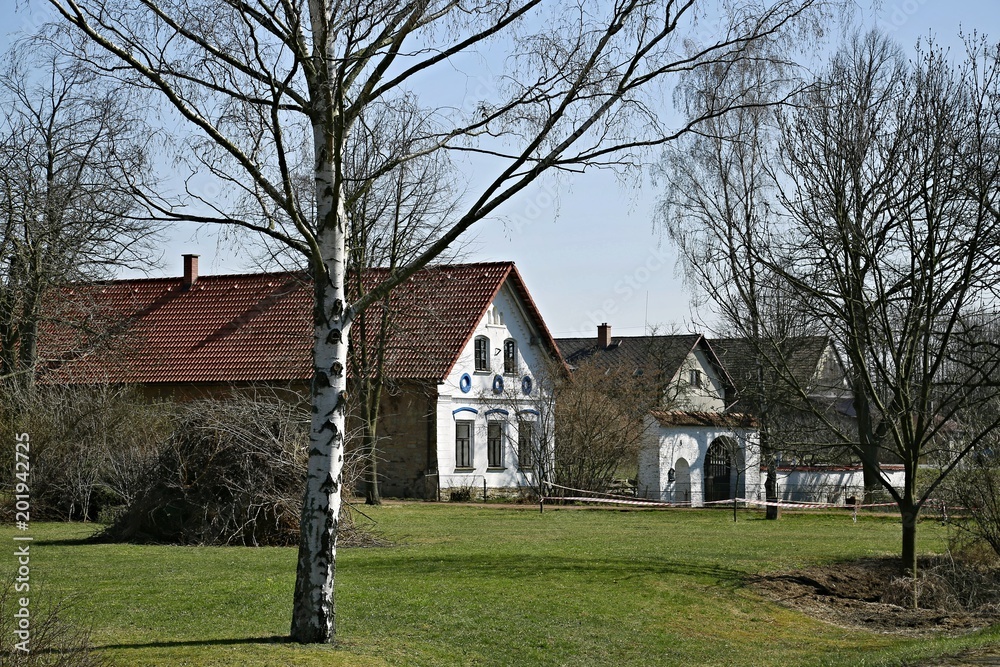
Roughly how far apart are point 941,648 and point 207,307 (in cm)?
3319

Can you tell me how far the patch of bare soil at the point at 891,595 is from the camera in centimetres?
1593

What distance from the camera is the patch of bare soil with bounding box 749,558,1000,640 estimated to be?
52.3 feet

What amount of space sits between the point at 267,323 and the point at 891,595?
2638cm

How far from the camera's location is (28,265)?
1916 cm

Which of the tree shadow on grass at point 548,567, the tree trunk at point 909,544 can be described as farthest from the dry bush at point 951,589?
the tree shadow on grass at point 548,567

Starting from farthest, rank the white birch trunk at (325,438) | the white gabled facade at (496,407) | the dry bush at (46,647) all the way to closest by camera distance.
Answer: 1. the white gabled facade at (496,407)
2. the white birch trunk at (325,438)
3. the dry bush at (46,647)

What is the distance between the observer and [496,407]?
3966 cm

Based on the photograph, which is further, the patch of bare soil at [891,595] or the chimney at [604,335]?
the chimney at [604,335]

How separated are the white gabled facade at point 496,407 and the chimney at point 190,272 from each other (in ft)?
37.8

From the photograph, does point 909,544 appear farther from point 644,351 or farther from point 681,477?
point 644,351

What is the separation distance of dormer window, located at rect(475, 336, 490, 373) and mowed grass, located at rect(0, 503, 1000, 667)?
1784 cm

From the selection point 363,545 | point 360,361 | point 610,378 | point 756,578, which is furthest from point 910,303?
point 610,378

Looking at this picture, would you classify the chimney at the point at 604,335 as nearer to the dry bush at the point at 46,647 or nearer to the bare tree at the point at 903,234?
the bare tree at the point at 903,234

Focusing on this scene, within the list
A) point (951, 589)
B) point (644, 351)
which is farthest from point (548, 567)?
point (644, 351)
